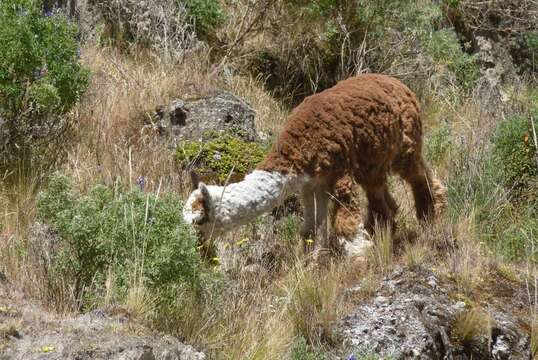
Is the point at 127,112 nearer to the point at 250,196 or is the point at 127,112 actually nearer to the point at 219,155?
the point at 219,155

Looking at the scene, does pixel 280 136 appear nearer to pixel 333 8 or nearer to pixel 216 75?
pixel 216 75

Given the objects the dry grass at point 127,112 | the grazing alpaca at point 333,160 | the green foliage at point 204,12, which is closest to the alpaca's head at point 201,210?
the grazing alpaca at point 333,160

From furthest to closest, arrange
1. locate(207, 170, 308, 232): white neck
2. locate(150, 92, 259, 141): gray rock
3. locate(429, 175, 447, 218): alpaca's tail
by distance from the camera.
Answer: locate(150, 92, 259, 141): gray rock
locate(429, 175, 447, 218): alpaca's tail
locate(207, 170, 308, 232): white neck

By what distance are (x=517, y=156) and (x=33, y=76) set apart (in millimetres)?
4573

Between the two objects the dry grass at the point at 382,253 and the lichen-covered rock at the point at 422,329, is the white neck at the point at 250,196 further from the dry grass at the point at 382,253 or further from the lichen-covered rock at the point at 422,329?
the lichen-covered rock at the point at 422,329

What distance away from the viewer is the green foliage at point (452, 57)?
11.0m

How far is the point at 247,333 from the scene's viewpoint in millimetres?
4773

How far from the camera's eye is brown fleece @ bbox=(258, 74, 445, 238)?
595cm

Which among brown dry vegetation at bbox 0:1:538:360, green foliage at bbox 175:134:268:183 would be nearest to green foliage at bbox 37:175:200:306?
brown dry vegetation at bbox 0:1:538:360

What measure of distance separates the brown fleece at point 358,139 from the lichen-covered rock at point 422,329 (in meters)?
1.13

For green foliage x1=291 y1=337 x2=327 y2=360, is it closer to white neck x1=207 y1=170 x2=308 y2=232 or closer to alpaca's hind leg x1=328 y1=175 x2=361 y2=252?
white neck x1=207 y1=170 x2=308 y2=232

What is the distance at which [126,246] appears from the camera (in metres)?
4.69

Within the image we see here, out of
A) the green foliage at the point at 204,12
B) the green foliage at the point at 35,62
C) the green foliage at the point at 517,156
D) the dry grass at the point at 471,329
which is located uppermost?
the green foliage at the point at 204,12

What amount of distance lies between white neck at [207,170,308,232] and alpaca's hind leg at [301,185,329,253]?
0.94 ft
